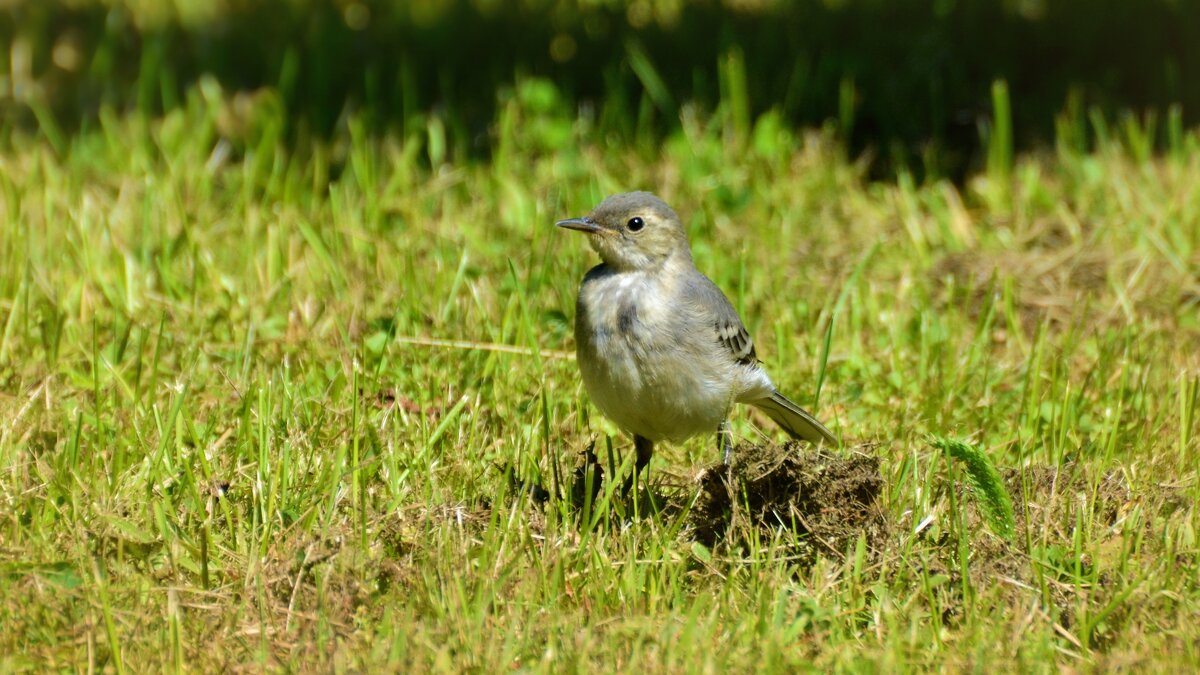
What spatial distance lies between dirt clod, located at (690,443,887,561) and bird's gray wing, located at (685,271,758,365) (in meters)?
0.57

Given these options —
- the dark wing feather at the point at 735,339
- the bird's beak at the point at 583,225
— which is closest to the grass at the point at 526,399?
the dark wing feather at the point at 735,339

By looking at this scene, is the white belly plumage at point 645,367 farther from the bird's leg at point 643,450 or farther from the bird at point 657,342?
the bird's leg at point 643,450

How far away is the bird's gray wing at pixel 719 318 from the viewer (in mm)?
5277

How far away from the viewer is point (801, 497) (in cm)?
474

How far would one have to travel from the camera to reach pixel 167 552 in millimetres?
4422

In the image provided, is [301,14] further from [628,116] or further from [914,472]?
[914,472]

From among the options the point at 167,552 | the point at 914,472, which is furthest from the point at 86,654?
the point at 914,472

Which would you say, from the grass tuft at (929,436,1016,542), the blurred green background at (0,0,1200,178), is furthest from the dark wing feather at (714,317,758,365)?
the blurred green background at (0,0,1200,178)

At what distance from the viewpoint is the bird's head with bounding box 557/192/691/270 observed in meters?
5.36

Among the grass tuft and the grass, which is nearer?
the grass

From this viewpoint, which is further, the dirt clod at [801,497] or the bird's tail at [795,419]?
the bird's tail at [795,419]

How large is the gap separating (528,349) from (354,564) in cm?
197

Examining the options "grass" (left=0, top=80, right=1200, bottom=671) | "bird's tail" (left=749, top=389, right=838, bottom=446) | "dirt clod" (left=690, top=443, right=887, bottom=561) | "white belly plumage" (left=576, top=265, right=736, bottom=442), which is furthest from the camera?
"bird's tail" (left=749, top=389, right=838, bottom=446)

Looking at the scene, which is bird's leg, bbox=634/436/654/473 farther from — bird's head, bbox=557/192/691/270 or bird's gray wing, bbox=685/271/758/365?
bird's head, bbox=557/192/691/270
